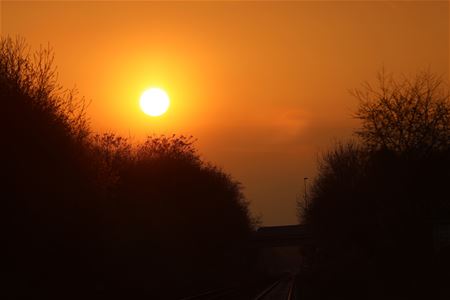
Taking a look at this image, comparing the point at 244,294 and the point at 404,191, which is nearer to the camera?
the point at 404,191

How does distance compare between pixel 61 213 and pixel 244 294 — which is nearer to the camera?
pixel 61 213

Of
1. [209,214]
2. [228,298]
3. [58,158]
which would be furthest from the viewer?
[209,214]

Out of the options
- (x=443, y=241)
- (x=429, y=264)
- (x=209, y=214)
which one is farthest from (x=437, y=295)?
(x=209, y=214)

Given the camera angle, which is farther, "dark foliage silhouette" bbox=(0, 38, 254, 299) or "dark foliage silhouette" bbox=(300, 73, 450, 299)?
"dark foliage silhouette" bbox=(300, 73, 450, 299)

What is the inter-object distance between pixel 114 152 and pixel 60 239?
29.9 metres

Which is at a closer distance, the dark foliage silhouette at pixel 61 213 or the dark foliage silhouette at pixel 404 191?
the dark foliage silhouette at pixel 61 213

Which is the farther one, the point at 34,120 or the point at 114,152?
the point at 114,152

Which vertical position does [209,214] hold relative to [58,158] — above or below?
above

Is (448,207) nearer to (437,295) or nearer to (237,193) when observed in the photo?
(437,295)

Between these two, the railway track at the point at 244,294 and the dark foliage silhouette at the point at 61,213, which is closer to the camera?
the dark foliage silhouette at the point at 61,213

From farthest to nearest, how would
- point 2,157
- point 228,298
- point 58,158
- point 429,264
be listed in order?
point 228,298, point 429,264, point 58,158, point 2,157

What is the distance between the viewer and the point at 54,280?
28.0 metres

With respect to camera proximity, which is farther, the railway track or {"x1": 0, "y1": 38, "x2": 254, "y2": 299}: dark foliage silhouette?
the railway track

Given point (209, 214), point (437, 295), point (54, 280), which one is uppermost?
point (209, 214)
